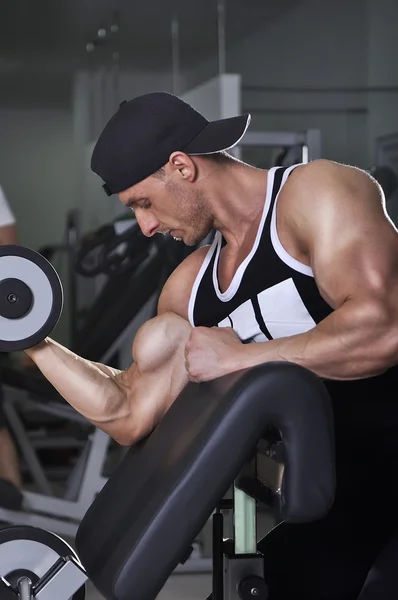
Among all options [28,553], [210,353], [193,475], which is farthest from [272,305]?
[28,553]

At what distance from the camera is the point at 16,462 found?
3246 millimetres

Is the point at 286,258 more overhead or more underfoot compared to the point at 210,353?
more overhead

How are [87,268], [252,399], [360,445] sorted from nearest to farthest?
1. [252,399]
2. [360,445]
3. [87,268]

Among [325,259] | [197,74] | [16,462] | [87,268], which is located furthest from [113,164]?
[197,74]

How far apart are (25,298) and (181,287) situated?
1.07 ft

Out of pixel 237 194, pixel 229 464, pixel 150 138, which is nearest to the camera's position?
pixel 229 464

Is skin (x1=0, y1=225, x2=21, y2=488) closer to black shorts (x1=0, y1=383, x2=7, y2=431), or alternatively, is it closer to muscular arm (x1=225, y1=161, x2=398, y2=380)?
black shorts (x1=0, y1=383, x2=7, y2=431)

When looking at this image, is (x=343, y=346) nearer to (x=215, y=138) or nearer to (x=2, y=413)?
(x=215, y=138)

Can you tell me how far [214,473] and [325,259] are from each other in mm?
315

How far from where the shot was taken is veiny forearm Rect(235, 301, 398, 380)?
1181 millimetres

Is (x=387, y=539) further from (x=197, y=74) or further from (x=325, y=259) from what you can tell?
(x=197, y=74)

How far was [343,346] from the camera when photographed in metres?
1.19

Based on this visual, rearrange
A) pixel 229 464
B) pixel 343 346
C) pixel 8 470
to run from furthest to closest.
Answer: pixel 8 470, pixel 343 346, pixel 229 464

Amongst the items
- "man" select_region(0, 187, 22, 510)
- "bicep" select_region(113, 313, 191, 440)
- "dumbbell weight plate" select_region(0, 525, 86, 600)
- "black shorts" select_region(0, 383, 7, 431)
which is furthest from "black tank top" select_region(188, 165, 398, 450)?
"black shorts" select_region(0, 383, 7, 431)
